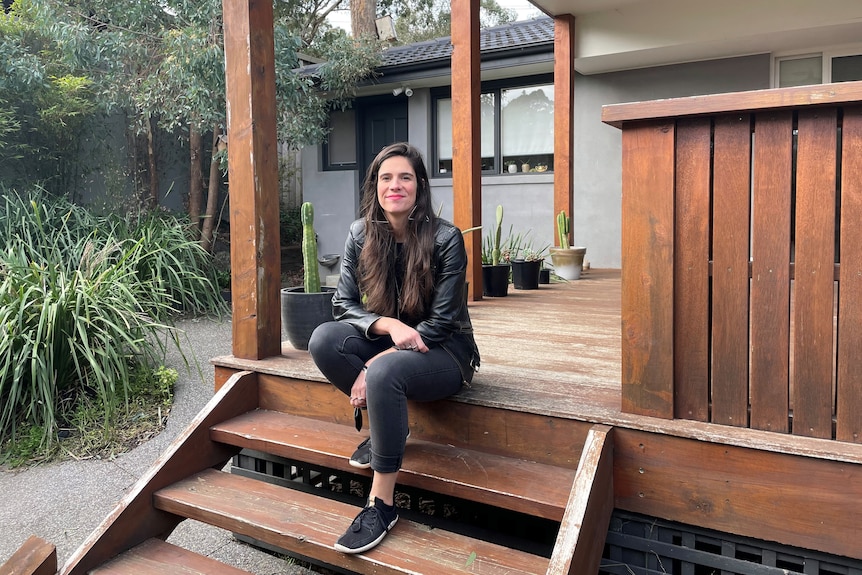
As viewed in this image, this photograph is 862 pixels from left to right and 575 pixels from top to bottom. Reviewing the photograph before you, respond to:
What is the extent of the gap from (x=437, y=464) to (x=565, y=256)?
4.01m

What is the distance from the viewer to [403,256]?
207cm

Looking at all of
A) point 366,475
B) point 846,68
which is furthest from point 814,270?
point 846,68

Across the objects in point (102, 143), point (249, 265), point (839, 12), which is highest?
point (839, 12)

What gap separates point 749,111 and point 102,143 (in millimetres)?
7532

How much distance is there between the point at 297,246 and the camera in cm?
997

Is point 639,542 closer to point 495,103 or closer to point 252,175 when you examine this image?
point 252,175

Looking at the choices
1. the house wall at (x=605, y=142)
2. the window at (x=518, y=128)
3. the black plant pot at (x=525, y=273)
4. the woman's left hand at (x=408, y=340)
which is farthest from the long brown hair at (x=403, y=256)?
the window at (x=518, y=128)

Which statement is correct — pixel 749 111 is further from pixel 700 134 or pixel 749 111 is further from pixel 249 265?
pixel 249 265

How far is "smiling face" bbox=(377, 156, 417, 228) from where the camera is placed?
2.04m

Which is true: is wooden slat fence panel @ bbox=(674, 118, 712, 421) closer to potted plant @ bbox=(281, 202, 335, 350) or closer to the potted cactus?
potted plant @ bbox=(281, 202, 335, 350)

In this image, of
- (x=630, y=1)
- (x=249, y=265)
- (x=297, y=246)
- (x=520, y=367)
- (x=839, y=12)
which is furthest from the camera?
(x=297, y=246)

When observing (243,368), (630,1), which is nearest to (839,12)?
(630,1)

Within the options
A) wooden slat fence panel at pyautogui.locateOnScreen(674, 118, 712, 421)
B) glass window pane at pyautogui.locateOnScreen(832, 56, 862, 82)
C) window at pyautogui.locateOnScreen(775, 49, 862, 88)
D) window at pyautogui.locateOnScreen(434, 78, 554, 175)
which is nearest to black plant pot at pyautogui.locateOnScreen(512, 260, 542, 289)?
window at pyautogui.locateOnScreen(775, 49, 862, 88)

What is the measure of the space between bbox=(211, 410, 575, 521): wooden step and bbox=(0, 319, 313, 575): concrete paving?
0.47 metres
